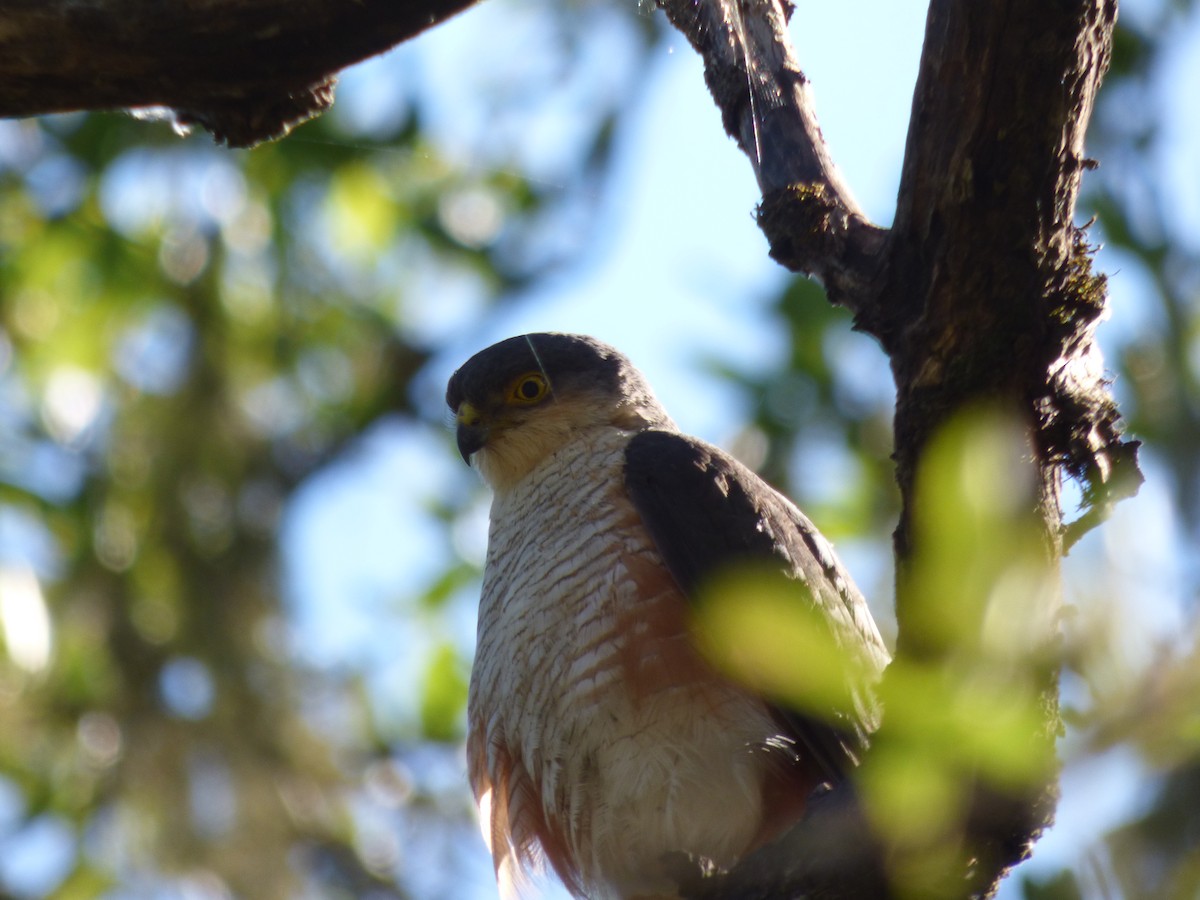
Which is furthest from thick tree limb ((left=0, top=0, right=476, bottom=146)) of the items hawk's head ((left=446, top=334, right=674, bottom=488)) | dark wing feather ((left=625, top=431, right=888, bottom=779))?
hawk's head ((left=446, top=334, right=674, bottom=488))

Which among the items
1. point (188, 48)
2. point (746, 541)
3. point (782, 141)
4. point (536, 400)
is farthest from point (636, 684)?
point (188, 48)

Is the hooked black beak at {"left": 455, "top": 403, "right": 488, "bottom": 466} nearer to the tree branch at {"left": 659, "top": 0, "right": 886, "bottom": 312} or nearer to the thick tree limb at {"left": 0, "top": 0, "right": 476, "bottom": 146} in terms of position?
the tree branch at {"left": 659, "top": 0, "right": 886, "bottom": 312}

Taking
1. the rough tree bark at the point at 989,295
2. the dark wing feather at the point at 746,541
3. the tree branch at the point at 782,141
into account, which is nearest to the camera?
the rough tree bark at the point at 989,295

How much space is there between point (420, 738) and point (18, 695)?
2.59m

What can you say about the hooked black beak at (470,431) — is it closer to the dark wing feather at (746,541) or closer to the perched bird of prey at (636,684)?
the perched bird of prey at (636,684)

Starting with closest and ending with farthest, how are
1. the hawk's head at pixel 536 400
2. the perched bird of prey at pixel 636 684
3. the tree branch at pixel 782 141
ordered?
the tree branch at pixel 782 141, the perched bird of prey at pixel 636 684, the hawk's head at pixel 536 400

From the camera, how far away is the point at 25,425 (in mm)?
9461

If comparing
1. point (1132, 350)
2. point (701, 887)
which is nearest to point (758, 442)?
point (1132, 350)

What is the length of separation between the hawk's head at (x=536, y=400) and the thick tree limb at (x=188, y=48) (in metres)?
2.30

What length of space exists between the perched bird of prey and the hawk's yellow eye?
1.78 ft

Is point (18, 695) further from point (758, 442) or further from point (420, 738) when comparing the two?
point (758, 442)

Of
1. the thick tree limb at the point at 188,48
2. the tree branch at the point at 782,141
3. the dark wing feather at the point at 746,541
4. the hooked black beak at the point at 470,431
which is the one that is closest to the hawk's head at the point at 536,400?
the hooked black beak at the point at 470,431

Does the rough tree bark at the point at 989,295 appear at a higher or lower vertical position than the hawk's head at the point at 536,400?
lower

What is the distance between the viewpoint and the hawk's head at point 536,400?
579 cm
